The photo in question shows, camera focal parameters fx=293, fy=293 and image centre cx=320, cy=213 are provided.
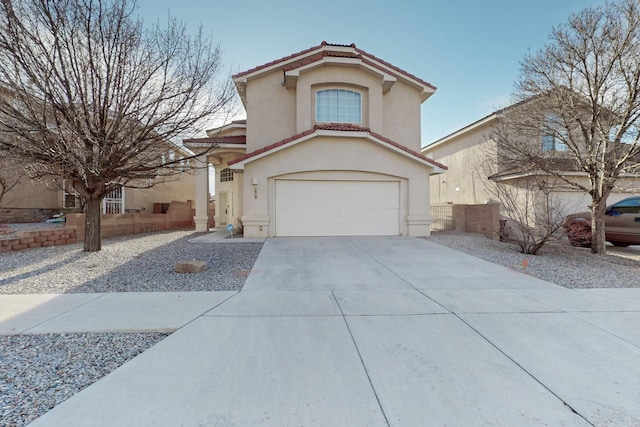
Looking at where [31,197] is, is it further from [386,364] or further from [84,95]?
[386,364]

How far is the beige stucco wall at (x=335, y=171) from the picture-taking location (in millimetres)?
11820

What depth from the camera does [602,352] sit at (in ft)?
11.1

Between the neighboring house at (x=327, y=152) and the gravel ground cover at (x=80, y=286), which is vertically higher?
the neighboring house at (x=327, y=152)

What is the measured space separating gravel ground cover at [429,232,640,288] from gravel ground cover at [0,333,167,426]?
7864 mm

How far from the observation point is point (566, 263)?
8211 millimetres

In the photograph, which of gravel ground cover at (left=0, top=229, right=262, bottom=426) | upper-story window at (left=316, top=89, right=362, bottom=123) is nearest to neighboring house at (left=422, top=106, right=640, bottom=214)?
upper-story window at (left=316, top=89, right=362, bottom=123)

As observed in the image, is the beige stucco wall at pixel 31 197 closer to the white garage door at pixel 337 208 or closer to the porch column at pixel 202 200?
the porch column at pixel 202 200

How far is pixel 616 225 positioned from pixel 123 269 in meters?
16.2

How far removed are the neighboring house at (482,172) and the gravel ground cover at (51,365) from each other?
1266 cm

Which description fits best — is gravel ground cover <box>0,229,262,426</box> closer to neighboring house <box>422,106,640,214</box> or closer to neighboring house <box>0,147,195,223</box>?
neighboring house <box>0,147,195,223</box>

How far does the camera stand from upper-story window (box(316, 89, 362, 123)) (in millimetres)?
13672

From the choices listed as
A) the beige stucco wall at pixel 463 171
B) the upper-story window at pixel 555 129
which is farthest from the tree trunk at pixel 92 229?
the beige stucco wall at pixel 463 171

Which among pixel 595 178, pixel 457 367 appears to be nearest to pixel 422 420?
pixel 457 367

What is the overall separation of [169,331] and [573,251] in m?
12.5
